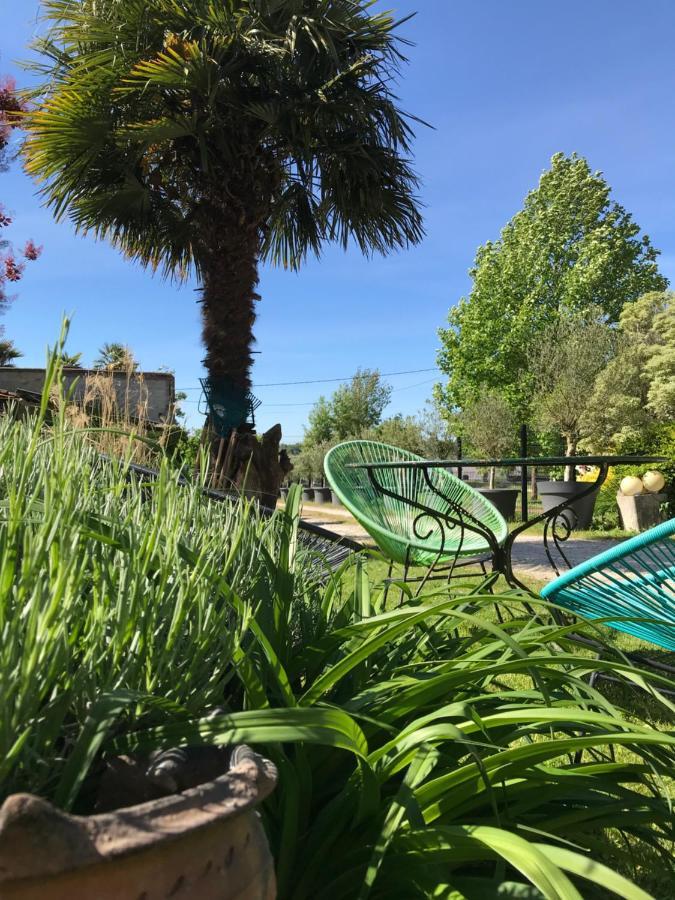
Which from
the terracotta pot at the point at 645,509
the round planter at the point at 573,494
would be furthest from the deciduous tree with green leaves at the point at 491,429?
the terracotta pot at the point at 645,509

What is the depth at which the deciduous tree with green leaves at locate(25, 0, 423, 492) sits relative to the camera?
607 cm

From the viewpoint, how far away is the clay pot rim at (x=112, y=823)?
35 cm

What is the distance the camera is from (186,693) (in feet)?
1.95

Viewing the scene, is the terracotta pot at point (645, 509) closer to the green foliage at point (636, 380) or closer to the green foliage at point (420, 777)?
the green foliage at point (636, 380)

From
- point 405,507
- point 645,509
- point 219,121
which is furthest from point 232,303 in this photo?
point 645,509

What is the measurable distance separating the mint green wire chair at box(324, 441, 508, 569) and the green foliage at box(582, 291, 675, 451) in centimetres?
1034

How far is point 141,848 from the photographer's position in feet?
1.20

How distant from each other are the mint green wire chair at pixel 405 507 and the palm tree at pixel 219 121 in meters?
2.99

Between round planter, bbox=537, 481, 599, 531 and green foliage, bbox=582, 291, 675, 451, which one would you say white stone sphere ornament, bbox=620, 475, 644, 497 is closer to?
round planter, bbox=537, 481, 599, 531

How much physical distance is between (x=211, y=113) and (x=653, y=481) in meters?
6.95

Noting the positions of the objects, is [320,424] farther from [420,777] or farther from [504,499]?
[420,777]

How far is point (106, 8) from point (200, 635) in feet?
25.5

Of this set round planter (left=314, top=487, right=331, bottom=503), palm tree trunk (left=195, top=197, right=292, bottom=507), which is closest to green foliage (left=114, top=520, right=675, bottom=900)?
palm tree trunk (left=195, top=197, right=292, bottom=507)

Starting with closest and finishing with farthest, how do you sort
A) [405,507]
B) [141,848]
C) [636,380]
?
[141,848], [405,507], [636,380]
